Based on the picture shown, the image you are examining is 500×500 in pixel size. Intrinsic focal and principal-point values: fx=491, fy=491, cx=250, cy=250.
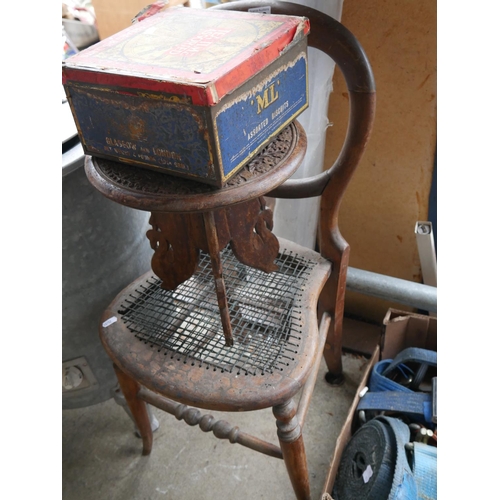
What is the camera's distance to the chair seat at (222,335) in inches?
33.6

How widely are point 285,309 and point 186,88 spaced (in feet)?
1.78

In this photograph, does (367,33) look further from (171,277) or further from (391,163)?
(171,277)

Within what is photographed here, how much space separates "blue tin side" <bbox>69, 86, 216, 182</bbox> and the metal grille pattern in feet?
1.27

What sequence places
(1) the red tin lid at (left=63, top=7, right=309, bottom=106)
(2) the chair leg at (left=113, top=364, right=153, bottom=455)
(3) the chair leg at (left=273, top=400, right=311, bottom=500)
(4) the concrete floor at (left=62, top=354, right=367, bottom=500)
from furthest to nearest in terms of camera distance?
(4) the concrete floor at (left=62, top=354, right=367, bottom=500)
(2) the chair leg at (left=113, top=364, right=153, bottom=455)
(3) the chair leg at (left=273, top=400, right=311, bottom=500)
(1) the red tin lid at (left=63, top=7, right=309, bottom=106)

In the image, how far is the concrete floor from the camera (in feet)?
4.02

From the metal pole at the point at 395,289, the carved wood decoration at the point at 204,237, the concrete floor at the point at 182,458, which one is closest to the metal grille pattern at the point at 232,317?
the carved wood decoration at the point at 204,237

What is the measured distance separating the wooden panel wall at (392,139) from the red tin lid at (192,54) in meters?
0.50

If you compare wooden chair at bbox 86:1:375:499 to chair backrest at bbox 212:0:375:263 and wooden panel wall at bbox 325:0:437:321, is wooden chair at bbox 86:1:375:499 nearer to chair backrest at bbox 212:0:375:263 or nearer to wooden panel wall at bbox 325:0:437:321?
chair backrest at bbox 212:0:375:263

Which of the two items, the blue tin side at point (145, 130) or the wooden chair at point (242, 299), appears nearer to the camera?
the blue tin side at point (145, 130)

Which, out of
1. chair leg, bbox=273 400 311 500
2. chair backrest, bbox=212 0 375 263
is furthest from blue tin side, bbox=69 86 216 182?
chair leg, bbox=273 400 311 500

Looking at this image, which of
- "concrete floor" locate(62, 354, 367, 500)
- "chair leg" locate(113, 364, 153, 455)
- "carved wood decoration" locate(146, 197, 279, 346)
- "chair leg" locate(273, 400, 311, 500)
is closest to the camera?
"carved wood decoration" locate(146, 197, 279, 346)

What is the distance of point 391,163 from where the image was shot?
4.23 feet

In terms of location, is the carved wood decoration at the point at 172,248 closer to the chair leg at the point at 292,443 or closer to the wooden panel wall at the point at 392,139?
the chair leg at the point at 292,443

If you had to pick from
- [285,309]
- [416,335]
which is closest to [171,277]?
[285,309]
